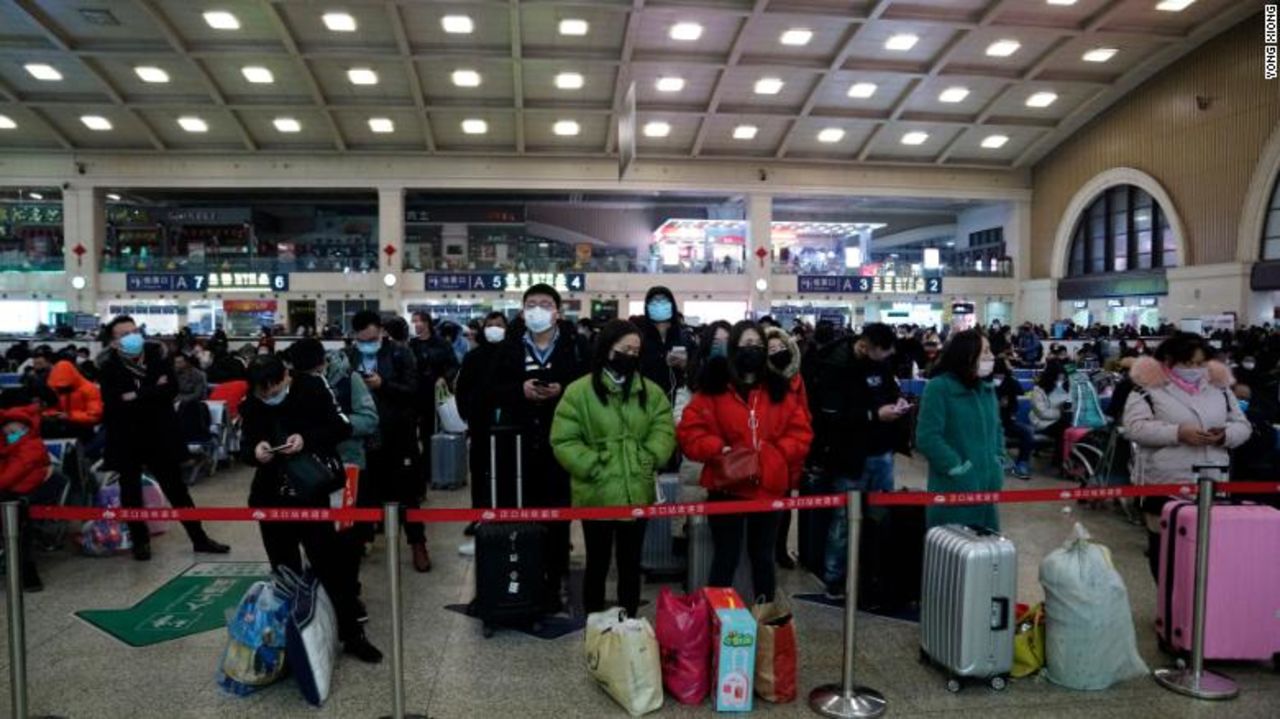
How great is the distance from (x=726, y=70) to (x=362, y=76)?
11593 mm

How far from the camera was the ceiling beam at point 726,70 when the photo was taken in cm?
2216

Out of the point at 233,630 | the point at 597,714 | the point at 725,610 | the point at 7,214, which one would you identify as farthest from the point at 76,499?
the point at 7,214

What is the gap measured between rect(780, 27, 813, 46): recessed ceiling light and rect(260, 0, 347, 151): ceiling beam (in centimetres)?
1454

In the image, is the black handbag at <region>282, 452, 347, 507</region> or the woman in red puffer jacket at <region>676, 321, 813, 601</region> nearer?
the black handbag at <region>282, 452, 347, 507</region>

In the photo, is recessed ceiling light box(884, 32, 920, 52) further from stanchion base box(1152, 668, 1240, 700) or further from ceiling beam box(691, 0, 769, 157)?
stanchion base box(1152, 668, 1240, 700)

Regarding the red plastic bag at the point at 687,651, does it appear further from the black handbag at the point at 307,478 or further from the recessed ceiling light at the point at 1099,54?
the recessed ceiling light at the point at 1099,54

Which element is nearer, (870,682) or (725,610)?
(725,610)

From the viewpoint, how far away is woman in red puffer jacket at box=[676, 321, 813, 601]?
412 cm

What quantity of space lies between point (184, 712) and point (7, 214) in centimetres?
3695

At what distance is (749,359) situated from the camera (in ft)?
13.5

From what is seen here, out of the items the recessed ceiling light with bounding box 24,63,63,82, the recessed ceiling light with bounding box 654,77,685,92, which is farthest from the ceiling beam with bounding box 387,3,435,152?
the recessed ceiling light with bounding box 24,63,63,82

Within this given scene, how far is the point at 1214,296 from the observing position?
23.8 meters

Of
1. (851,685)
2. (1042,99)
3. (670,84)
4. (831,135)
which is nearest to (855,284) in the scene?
(831,135)

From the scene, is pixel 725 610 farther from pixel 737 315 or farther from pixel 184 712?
pixel 737 315
